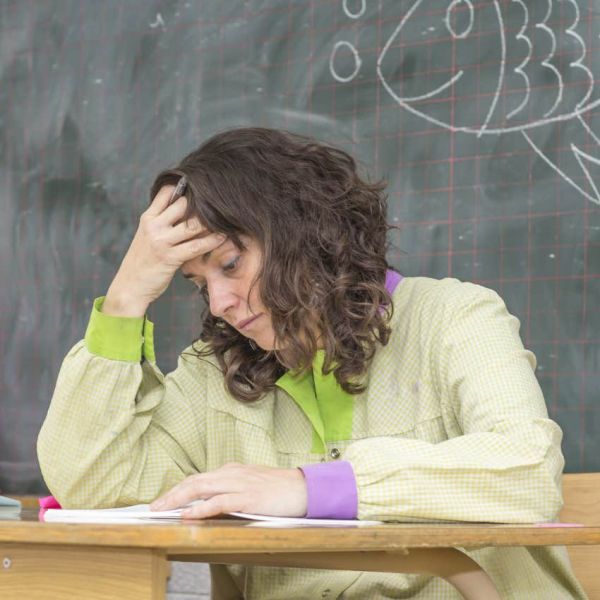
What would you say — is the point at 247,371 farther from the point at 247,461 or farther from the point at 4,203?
the point at 4,203

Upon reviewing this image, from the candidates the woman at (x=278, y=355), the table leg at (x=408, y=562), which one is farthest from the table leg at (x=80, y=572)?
the woman at (x=278, y=355)

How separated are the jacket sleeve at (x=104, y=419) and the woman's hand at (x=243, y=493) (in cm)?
47

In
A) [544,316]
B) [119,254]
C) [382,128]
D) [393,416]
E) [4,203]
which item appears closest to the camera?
[393,416]

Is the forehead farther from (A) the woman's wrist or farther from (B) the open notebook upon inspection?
(B) the open notebook

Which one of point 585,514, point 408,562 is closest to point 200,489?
point 408,562

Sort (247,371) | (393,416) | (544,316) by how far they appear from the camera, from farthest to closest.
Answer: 1. (544,316)
2. (247,371)
3. (393,416)

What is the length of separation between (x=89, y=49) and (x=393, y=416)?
1.54 meters

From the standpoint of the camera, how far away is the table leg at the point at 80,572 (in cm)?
95

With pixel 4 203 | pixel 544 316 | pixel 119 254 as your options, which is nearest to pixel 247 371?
pixel 544 316

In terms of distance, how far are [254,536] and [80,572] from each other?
6.4 inches

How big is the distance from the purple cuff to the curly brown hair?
44 centimetres

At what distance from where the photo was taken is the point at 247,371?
1842 mm

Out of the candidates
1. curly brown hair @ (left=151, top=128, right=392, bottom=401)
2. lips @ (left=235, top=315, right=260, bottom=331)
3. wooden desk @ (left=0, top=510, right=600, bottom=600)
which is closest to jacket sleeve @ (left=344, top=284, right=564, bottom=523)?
wooden desk @ (left=0, top=510, right=600, bottom=600)

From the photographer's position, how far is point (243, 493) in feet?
4.03
